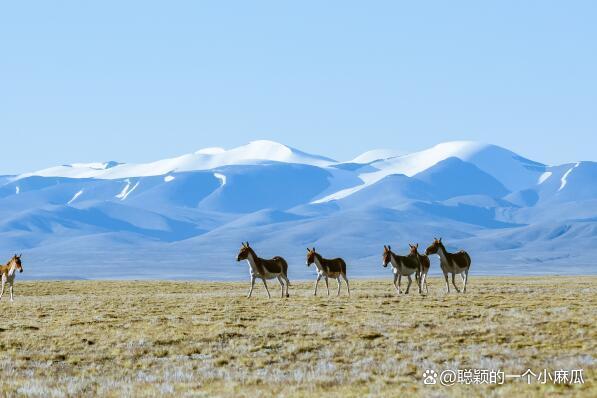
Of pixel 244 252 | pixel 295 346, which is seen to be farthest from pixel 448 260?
pixel 295 346

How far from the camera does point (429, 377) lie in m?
21.2

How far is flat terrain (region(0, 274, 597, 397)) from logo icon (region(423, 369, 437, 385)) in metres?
0.28

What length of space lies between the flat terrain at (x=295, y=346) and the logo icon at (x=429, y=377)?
28cm

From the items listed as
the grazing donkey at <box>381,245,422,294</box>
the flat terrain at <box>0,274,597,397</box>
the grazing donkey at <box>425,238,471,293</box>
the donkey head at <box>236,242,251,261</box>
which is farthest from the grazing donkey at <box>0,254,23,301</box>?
the grazing donkey at <box>425,238,471,293</box>

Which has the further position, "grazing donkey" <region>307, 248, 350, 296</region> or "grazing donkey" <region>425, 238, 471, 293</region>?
"grazing donkey" <region>425, 238, 471, 293</region>

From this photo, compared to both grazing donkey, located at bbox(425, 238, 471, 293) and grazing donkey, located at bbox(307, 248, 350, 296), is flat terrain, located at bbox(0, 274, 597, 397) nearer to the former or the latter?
grazing donkey, located at bbox(307, 248, 350, 296)

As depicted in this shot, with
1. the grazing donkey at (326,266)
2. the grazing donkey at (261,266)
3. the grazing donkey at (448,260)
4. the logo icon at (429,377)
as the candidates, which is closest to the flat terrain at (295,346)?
the logo icon at (429,377)

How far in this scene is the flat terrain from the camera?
68.7ft

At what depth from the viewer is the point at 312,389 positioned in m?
20.5

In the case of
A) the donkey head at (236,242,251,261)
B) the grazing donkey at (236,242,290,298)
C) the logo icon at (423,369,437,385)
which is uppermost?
the donkey head at (236,242,251,261)

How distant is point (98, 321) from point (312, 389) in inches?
608

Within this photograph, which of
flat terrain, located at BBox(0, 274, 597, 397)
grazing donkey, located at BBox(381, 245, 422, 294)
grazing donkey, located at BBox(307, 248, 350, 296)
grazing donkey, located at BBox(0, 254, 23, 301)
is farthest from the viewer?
grazing donkey, located at BBox(0, 254, 23, 301)

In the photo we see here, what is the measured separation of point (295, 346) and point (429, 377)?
21.2 ft

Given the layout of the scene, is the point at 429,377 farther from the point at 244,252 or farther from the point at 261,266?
the point at 261,266
